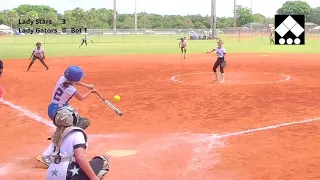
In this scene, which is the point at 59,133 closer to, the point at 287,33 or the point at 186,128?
the point at 186,128

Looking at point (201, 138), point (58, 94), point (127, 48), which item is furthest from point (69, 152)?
point (127, 48)

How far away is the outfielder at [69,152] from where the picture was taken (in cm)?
427

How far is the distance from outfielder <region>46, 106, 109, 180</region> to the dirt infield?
3.62 m

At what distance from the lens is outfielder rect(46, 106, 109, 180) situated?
427cm

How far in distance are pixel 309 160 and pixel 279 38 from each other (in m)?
52.2

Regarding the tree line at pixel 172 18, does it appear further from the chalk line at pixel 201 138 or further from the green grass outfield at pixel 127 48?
the chalk line at pixel 201 138

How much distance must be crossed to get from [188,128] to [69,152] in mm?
7582

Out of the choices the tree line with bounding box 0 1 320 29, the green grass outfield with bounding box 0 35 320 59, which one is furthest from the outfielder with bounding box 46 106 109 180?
the tree line with bounding box 0 1 320 29

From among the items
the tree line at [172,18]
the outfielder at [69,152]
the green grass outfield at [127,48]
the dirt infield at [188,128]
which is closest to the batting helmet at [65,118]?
the outfielder at [69,152]

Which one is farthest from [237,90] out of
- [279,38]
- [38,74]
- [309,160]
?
[279,38]

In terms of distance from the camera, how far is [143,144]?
10234 millimetres

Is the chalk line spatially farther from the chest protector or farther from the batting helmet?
the batting helmet

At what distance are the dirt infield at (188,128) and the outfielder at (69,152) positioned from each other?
11.9 ft

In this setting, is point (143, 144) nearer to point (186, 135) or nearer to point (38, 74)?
point (186, 135)
